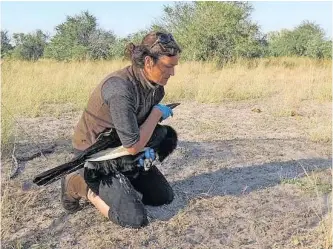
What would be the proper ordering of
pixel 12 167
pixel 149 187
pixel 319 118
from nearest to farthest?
pixel 149 187 → pixel 12 167 → pixel 319 118

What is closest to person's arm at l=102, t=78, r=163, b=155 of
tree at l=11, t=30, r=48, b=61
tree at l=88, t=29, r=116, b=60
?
tree at l=88, t=29, r=116, b=60

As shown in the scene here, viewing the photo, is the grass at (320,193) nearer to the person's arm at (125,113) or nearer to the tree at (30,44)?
the person's arm at (125,113)

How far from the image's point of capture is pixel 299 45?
77.0ft

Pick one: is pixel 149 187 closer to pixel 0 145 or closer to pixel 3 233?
pixel 3 233

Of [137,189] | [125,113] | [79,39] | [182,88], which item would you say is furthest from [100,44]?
[125,113]

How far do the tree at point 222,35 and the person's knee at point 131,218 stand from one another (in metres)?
12.3

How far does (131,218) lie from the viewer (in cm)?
271

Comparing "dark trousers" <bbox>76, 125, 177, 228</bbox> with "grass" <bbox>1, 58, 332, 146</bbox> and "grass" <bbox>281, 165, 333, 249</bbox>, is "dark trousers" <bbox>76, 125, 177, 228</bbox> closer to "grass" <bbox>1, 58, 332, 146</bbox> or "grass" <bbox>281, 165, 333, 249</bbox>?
"grass" <bbox>281, 165, 333, 249</bbox>

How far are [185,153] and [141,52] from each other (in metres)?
1.66

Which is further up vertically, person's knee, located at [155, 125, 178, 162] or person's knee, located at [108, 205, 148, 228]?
person's knee, located at [155, 125, 178, 162]

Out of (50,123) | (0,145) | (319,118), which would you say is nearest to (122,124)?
(0,145)

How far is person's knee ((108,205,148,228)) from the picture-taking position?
8.90 ft

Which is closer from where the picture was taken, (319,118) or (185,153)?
(185,153)

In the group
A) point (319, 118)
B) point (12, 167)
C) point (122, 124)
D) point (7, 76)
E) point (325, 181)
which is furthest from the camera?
point (7, 76)
